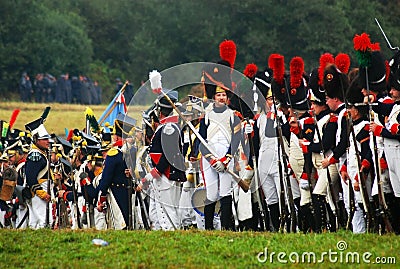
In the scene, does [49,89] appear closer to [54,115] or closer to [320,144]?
[54,115]

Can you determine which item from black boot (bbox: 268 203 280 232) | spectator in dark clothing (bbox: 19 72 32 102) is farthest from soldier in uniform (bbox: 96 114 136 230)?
spectator in dark clothing (bbox: 19 72 32 102)

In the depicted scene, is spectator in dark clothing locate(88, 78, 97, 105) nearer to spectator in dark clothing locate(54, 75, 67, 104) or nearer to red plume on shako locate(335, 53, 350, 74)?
spectator in dark clothing locate(54, 75, 67, 104)

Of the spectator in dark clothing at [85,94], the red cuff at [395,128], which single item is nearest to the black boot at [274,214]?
the red cuff at [395,128]

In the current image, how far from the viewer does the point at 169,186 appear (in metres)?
14.1

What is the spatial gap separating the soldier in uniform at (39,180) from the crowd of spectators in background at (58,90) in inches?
1381

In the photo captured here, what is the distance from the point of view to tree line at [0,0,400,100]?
165 ft

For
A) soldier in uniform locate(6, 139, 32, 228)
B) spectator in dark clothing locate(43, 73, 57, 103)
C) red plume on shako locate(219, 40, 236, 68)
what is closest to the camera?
red plume on shako locate(219, 40, 236, 68)

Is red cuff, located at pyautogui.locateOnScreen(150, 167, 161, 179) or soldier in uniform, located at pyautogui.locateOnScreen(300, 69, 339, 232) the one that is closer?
soldier in uniform, located at pyautogui.locateOnScreen(300, 69, 339, 232)

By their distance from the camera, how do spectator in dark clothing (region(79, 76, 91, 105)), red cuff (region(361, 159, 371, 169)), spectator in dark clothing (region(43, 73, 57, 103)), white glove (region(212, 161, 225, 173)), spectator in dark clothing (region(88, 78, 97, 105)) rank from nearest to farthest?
1. red cuff (region(361, 159, 371, 169))
2. white glove (region(212, 161, 225, 173))
3. spectator in dark clothing (region(43, 73, 57, 103))
4. spectator in dark clothing (region(79, 76, 91, 105))
5. spectator in dark clothing (region(88, 78, 97, 105))

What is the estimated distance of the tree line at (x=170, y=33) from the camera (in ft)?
165

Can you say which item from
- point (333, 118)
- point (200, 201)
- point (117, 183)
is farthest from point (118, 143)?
point (333, 118)

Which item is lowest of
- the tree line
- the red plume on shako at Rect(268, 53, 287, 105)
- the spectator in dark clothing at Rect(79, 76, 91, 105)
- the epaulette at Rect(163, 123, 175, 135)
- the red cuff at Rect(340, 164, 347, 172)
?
the red cuff at Rect(340, 164, 347, 172)

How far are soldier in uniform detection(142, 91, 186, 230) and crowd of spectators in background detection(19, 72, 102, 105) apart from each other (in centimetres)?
3774

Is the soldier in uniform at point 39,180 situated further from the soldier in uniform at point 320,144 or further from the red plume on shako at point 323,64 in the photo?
the red plume on shako at point 323,64
